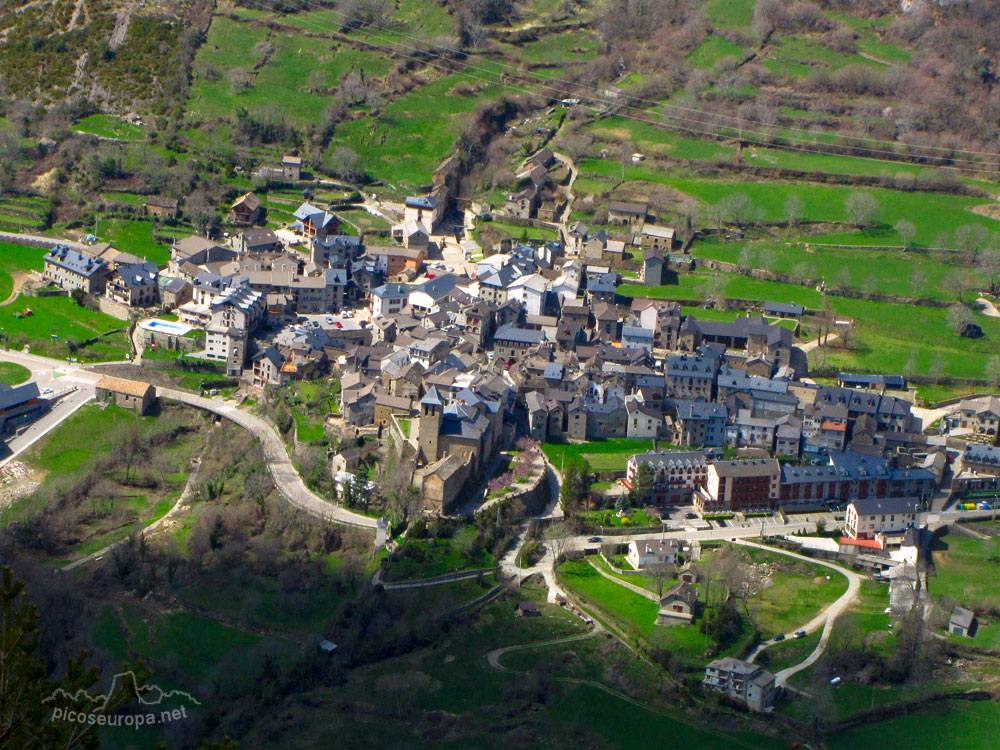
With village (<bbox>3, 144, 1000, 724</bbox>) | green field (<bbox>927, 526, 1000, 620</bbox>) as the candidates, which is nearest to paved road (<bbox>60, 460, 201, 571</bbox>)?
village (<bbox>3, 144, 1000, 724</bbox>)

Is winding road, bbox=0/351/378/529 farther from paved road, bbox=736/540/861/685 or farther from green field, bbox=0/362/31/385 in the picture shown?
paved road, bbox=736/540/861/685

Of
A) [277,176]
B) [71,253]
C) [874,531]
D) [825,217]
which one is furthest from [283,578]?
[825,217]

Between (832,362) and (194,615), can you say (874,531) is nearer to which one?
(832,362)

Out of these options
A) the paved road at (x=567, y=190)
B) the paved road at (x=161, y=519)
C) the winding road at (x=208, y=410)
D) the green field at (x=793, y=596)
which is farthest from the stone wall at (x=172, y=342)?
the green field at (x=793, y=596)

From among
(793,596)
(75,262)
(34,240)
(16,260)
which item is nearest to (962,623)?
(793,596)

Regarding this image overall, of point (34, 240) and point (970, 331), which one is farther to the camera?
point (34, 240)

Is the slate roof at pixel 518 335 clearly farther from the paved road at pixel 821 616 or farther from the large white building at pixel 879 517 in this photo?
the large white building at pixel 879 517

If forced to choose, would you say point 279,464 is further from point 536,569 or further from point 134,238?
point 134,238
